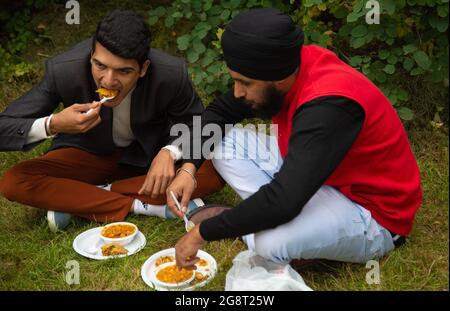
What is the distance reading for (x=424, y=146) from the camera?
3.55 meters

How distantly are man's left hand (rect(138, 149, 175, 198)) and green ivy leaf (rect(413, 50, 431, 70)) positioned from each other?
1655mm

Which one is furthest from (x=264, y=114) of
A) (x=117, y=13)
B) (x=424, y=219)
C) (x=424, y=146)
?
(x=424, y=146)

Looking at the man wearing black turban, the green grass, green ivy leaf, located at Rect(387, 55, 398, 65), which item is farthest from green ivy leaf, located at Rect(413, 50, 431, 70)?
the man wearing black turban

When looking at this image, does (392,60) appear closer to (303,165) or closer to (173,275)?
(303,165)

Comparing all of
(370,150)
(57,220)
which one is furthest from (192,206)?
(370,150)

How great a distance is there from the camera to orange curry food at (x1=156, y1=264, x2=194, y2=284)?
235 cm

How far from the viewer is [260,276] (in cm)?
221

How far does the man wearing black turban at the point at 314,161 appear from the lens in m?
1.99

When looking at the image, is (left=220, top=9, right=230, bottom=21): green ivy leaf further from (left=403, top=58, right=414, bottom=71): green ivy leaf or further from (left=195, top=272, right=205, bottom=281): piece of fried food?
(left=195, top=272, right=205, bottom=281): piece of fried food

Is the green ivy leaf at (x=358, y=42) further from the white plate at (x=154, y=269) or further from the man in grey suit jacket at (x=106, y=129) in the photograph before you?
the white plate at (x=154, y=269)

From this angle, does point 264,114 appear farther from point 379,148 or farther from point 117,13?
point 117,13

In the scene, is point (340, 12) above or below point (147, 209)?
above

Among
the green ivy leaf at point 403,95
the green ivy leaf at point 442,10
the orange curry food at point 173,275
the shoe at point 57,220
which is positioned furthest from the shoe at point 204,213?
the green ivy leaf at point 442,10

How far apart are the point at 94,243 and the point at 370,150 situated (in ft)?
4.80
